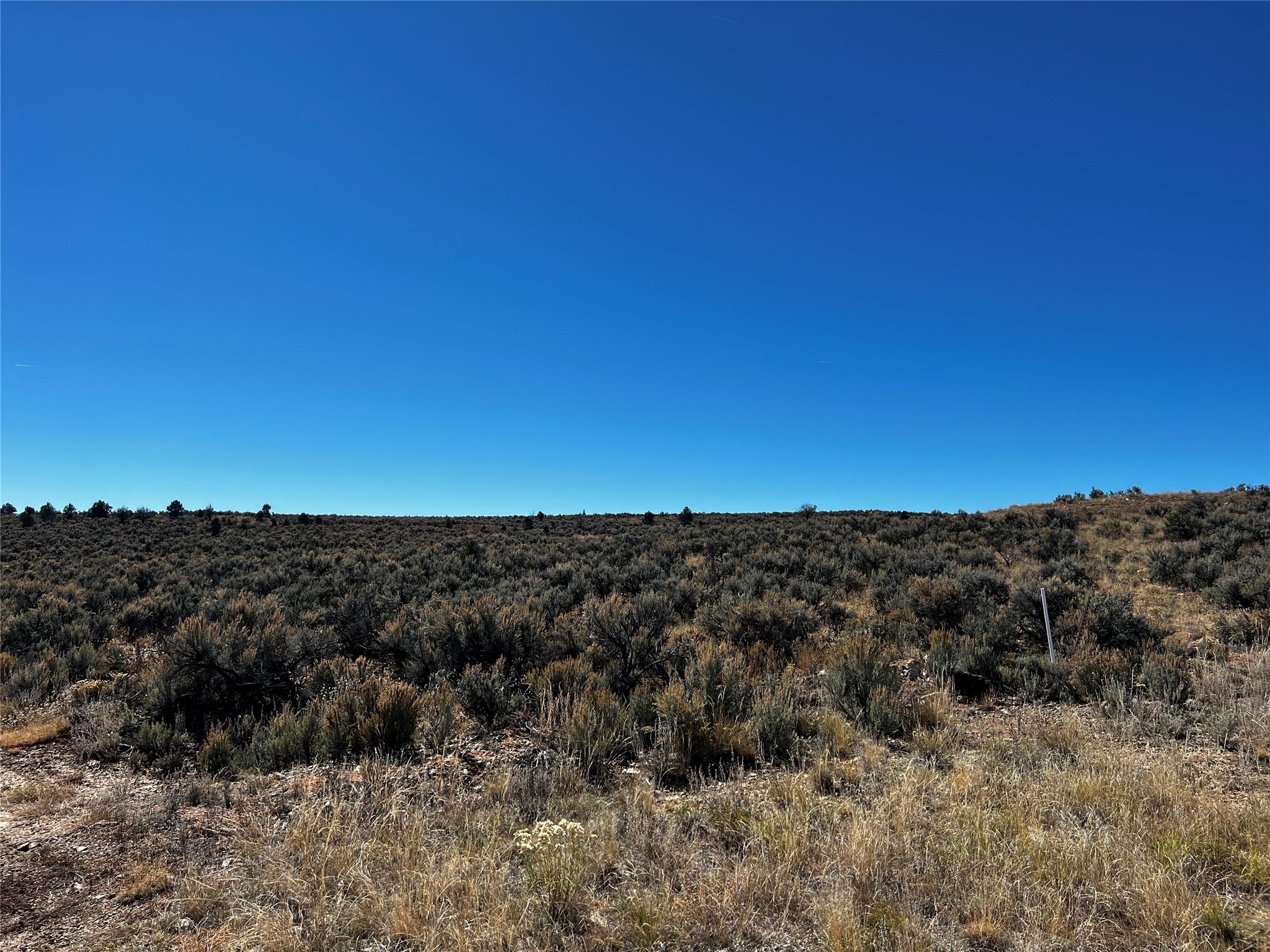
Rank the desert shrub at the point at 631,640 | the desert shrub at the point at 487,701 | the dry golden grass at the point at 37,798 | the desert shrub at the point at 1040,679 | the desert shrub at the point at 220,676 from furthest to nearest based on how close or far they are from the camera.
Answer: the desert shrub at the point at 631,640, the desert shrub at the point at 1040,679, the desert shrub at the point at 220,676, the desert shrub at the point at 487,701, the dry golden grass at the point at 37,798

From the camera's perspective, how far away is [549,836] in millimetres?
3729

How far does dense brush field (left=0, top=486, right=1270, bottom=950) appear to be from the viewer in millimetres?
3219

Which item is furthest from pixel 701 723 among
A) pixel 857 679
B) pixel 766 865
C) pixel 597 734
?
pixel 857 679

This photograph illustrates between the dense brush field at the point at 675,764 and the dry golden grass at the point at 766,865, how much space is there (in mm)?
22

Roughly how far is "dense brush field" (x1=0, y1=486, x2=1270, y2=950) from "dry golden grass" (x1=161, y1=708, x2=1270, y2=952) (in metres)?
0.02

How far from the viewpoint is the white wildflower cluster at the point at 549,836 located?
364cm

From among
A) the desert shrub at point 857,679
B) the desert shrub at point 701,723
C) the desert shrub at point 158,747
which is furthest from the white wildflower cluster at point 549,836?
the desert shrub at point 158,747

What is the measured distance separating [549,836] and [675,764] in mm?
1905

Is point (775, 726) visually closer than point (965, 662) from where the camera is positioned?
Yes

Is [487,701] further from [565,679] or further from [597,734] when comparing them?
[597,734]

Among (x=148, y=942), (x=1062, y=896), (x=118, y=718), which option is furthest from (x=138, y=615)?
(x=1062, y=896)

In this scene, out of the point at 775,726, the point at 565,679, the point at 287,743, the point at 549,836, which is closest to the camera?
Result: the point at 549,836

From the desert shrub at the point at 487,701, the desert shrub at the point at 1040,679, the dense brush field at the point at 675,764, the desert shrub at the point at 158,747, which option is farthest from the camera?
the desert shrub at the point at 1040,679

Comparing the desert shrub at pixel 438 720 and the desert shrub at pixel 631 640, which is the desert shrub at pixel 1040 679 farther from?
the desert shrub at pixel 438 720
